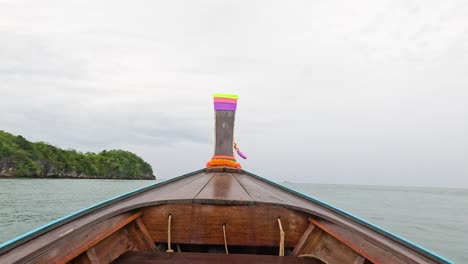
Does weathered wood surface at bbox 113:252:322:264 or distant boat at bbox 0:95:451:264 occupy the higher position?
distant boat at bbox 0:95:451:264

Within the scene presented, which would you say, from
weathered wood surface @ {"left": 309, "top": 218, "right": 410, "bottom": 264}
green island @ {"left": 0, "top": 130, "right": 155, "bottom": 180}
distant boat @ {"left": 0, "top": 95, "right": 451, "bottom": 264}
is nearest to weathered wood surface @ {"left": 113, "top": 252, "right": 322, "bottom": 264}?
distant boat @ {"left": 0, "top": 95, "right": 451, "bottom": 264}

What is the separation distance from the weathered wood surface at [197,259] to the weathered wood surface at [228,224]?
11.8 inches

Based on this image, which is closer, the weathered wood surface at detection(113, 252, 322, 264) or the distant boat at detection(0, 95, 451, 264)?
the distant boat at detection(0, 95, 451, 264)

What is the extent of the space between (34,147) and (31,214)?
235 ft

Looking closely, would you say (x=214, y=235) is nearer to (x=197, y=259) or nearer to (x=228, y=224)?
(x=228, y=224)

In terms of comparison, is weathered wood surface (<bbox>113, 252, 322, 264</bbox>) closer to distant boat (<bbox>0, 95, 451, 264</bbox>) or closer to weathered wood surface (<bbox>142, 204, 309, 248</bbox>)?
distant boat (<bbox>0, 95, 451, 264</bbox>)

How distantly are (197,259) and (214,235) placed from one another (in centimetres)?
35

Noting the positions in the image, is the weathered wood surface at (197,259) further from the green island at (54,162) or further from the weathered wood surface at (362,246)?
the green island at (54,162)

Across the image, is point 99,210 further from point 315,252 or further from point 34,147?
point 34,147

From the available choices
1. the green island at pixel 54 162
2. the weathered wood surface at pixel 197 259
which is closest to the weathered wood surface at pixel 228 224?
the weathered wood surface at pixel 197 259

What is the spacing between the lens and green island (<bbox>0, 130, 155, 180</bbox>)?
234ft

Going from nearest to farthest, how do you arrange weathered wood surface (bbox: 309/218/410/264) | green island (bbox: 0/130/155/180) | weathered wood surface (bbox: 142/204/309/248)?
weathered wood surface (bbox: 309/218/410/264) → weathered wood surface (bbox: 142/204/309/248) → green island (bbox: 0/130/155/180)

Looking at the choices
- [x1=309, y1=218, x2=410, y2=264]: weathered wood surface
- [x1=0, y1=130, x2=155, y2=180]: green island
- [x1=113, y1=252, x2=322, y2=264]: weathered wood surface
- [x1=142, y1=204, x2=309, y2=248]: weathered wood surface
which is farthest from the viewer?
[x1=0, y1=130, x2=155, y2=180]: green island

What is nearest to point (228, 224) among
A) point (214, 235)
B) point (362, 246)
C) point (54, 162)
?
point (214, 235)
